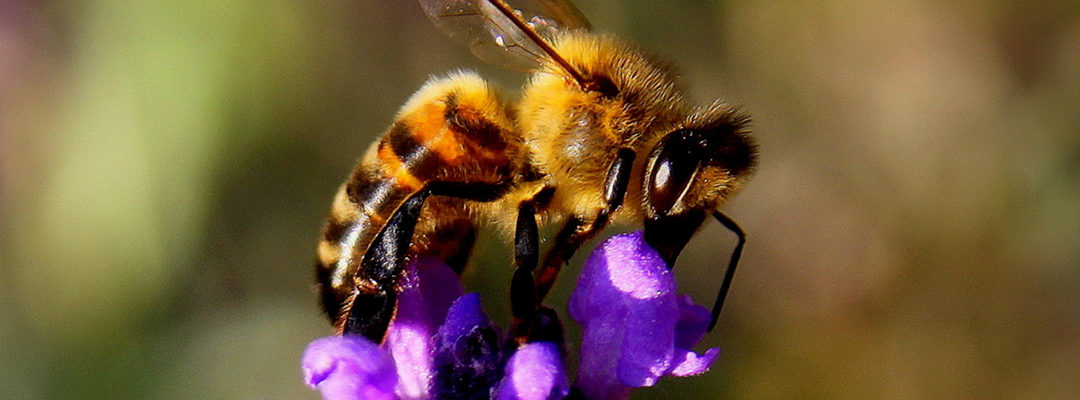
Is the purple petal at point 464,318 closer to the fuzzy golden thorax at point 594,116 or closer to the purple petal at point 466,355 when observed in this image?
the purple petal at point 466,355

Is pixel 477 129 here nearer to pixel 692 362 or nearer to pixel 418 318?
pixel 418 318

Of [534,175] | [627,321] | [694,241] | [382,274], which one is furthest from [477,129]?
[694,241]

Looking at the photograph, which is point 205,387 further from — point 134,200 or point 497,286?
point 497,286

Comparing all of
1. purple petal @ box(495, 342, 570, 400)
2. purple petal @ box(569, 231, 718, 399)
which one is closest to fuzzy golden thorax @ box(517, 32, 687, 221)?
purple petal @ box(569, 231, 718, 399)

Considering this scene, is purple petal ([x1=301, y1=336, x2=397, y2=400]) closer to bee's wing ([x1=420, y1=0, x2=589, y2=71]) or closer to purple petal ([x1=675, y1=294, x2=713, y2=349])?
purple petal ([x1=675, y1=294, x2=713, y2=349])

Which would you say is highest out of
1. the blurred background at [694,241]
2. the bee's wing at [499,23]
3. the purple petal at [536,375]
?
the bee's wing at [499,23]

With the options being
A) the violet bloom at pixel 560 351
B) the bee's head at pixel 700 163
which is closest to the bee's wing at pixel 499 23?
the bee's head at pixel 700 163
